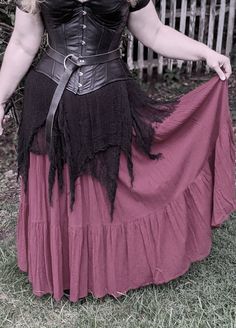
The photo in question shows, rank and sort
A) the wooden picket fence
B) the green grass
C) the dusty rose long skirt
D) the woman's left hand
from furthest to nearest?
1. the wooden picket fence
2. the green grass
3. the dusty rose long skirt
4. the woman's left hand

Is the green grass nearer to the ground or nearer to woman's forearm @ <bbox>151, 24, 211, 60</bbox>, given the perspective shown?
the ground

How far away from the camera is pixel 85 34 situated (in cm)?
227

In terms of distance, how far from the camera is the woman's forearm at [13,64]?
2.36 meters

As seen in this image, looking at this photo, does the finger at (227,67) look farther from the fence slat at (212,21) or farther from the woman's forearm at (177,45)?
the fence slat at (212,21)

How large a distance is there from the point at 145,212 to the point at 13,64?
2.81ft

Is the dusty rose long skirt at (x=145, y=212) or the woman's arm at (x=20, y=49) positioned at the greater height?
the woman's arm at (x=20, y=49)

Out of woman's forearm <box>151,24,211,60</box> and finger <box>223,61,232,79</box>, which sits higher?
woman's forearm <box>151,24,211,60</box>

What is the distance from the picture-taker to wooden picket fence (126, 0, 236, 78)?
5750 millimetres

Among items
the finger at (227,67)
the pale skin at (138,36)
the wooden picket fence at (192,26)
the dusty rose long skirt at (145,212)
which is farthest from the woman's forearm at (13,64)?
the wooden picket fence at (192,26)

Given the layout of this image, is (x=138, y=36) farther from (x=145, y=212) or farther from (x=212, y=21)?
(x=212, y=21)

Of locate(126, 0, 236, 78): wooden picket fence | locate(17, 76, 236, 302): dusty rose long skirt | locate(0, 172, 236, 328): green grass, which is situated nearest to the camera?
locate(17, 76, 236, 302): dusty rose long skirt
